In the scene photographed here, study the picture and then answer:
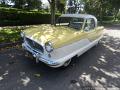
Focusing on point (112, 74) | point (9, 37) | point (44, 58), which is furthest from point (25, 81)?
point (9, 37)

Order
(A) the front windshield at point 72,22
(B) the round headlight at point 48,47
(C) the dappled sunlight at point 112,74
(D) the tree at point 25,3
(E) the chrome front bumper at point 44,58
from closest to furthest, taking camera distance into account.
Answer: (B) the round headlight at point 48,47 < (E) the chrome front bumper at point 44,58 < (C) the dappled sunlight at point 112,74 < (A) the front windshield at point 72,22 < (D) the tree at point 25,3

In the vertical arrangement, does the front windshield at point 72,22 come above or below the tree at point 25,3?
below

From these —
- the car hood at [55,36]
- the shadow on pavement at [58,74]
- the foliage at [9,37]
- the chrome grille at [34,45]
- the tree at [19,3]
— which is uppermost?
the tree at [19,3]

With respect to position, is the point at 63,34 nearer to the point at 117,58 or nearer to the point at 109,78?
the point at 109,78

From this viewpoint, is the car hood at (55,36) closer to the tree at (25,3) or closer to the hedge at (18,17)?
the hedge at (18,17)

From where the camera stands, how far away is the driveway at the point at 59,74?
445 centimetres

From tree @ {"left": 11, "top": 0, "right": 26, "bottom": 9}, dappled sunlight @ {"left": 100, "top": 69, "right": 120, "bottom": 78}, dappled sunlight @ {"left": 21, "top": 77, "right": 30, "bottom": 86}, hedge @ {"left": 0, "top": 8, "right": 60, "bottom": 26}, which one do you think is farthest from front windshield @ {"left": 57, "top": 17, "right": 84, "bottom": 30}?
tree @ {"left": 11, "top": 0, "right": 26, "bottom": 9}

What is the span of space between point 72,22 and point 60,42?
6.55 feet

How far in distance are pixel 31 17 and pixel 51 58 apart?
47.1 ft

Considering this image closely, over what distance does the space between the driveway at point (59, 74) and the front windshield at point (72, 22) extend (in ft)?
4.19

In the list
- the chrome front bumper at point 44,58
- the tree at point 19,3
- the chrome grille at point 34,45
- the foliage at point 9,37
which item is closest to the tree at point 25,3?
the tree at point 19,3

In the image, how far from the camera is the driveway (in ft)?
14.6

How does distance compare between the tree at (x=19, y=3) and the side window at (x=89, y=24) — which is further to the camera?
the tree at (x=19, y=3)

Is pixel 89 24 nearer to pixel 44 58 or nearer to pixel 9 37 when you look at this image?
pixel 44 58
